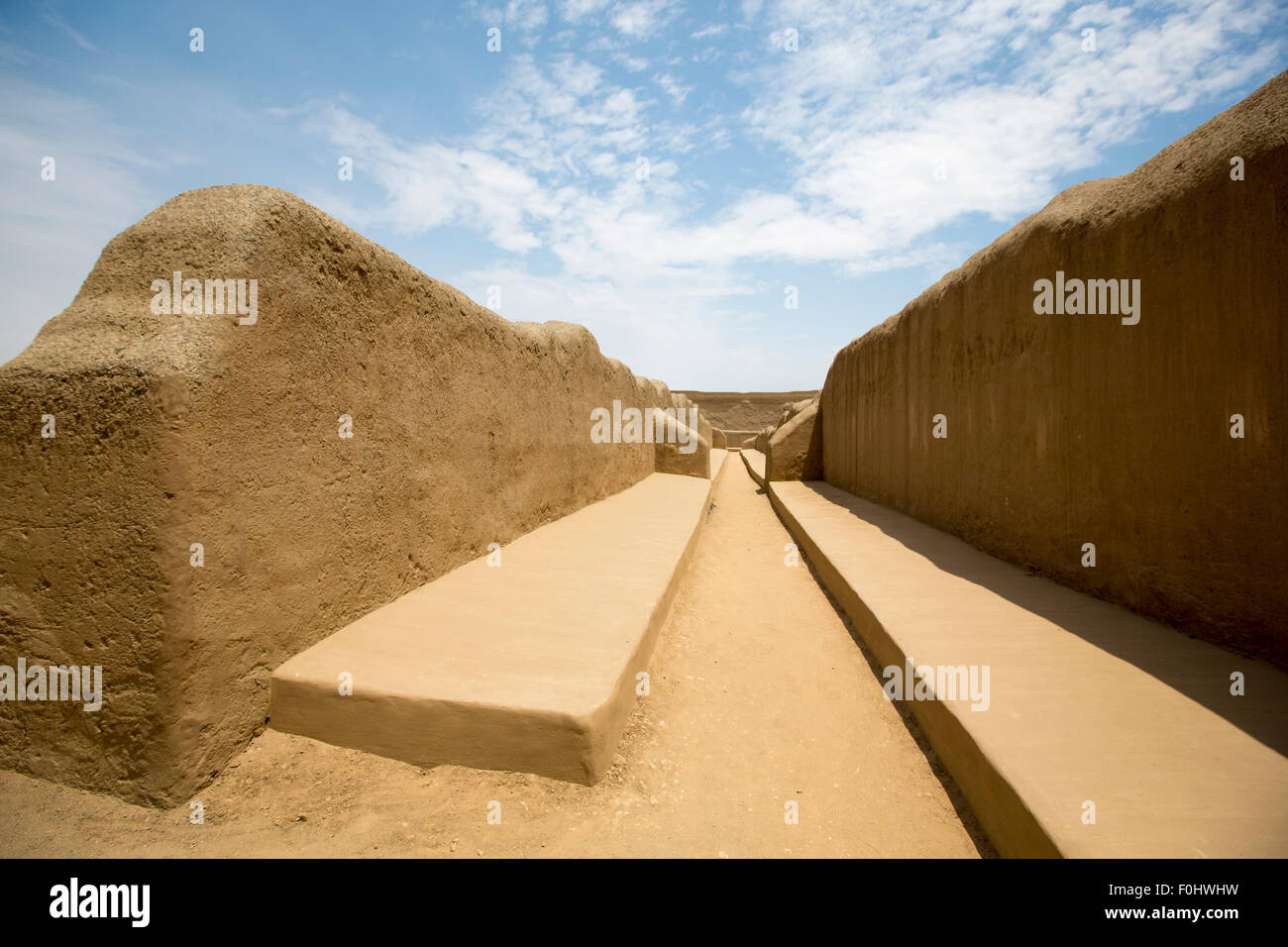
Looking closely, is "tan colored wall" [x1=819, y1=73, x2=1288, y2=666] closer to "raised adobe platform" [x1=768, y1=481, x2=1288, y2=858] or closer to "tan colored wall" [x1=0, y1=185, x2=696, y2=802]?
"raised adobe platform" [x1=768, y1=481, x2=1288, y2=858]

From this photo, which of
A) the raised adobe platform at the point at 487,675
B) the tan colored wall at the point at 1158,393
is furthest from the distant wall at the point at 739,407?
the raised adobe platform at the point at 487,675

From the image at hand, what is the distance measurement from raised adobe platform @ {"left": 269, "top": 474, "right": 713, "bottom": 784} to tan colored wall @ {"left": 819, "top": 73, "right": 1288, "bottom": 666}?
7.42 ft

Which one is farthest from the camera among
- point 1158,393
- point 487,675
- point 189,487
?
point 1158,393

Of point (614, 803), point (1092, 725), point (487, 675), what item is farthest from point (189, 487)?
point (1092, 725)

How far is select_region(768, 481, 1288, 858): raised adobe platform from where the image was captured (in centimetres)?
144

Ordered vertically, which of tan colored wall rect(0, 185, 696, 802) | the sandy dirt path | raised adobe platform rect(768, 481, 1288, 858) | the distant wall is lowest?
the sandy dirt path

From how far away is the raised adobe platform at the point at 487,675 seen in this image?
75.8 inches

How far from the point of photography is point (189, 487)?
71.6 inches

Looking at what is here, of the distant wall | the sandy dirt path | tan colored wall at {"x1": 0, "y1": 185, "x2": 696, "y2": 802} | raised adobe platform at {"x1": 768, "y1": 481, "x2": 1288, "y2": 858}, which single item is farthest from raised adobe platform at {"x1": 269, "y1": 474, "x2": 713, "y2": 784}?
the distant wall

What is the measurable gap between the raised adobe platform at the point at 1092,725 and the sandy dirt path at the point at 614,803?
22cm

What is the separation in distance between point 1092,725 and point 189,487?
2808mm

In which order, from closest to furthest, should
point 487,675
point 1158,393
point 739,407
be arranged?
point 487,675 → point 1158,393 → point 739,407

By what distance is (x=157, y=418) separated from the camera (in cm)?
178

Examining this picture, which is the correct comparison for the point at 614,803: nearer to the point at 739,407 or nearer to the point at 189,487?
the point at 189,487
